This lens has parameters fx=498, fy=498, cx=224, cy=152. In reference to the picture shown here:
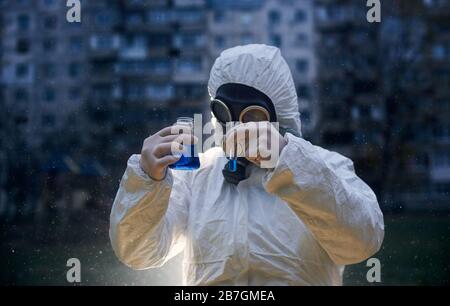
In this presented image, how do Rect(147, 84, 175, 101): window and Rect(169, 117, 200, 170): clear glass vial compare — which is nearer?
Rect(169, 117, 200, 170): clear glass vial

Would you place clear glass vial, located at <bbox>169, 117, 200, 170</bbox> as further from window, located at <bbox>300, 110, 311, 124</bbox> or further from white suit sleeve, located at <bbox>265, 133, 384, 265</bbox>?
window, located at <bbox>300, 110, 311, 124</bbox>

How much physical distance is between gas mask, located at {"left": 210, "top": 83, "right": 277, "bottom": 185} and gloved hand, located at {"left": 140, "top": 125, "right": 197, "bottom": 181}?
127mm

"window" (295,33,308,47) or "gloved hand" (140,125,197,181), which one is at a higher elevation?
"window" (295,33,308,47)

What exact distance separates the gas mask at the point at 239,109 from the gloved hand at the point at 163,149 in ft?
0.42

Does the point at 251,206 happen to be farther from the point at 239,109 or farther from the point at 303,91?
the point at 303,91

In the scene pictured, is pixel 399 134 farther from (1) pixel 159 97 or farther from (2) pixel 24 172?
(2) pixel 24 172

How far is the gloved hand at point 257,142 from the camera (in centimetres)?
76

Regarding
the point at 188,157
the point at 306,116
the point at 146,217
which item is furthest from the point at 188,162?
the point at 306,116

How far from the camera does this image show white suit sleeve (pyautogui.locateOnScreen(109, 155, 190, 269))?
82cm

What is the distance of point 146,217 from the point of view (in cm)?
85

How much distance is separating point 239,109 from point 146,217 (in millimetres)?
257

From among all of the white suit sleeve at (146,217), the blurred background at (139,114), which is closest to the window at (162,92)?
the blurred background at (139,114)

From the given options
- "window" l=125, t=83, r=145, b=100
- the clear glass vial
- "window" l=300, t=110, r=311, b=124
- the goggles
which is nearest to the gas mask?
the goggles

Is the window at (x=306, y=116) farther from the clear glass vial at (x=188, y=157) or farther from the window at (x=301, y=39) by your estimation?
the clear glass vial at (x=188, y=157)
